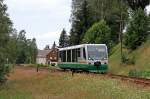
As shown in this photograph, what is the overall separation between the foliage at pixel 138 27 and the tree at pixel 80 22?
106ft

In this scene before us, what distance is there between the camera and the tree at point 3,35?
40688mm

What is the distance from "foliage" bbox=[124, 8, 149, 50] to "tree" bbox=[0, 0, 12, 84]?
22.3 meters

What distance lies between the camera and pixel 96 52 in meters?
50.9

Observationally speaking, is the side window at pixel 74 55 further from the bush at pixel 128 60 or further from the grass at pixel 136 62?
the bush at pixel 128 60

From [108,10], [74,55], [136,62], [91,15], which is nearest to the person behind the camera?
[74,55]

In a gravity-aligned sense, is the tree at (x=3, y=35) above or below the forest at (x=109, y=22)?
below

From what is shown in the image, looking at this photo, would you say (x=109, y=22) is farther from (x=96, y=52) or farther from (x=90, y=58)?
(x=90, y=58)

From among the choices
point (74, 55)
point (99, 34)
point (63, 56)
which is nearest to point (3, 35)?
point (74, 55)

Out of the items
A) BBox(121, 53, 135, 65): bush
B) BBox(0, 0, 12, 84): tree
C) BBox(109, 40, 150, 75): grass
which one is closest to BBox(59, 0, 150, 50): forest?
BBox(109, 40, 150, 75): grass

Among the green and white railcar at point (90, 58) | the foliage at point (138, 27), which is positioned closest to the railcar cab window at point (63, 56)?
the green and white railcar at point (90, 58)

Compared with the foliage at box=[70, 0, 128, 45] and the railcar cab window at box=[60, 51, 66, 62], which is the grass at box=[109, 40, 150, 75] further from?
the foliage at box=[70, 0, 128, 45]

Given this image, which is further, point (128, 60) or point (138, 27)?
point (138, 27)

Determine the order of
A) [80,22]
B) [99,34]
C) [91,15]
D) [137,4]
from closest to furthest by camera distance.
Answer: [137,4] < [99,34] < [80,22] < [91,15]

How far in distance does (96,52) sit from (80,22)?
47.4m
